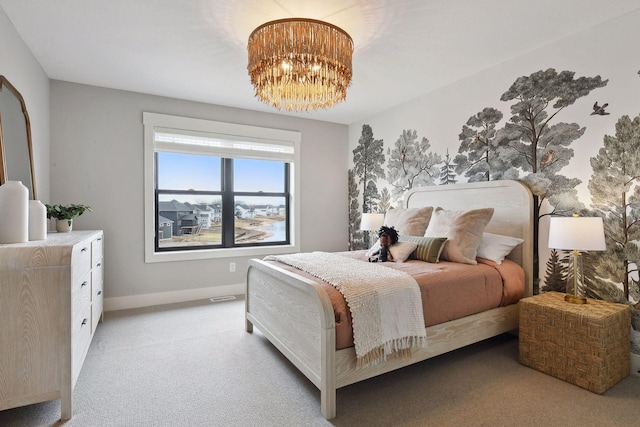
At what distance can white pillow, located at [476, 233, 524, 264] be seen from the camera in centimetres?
274

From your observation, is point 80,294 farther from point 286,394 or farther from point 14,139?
point 286,394

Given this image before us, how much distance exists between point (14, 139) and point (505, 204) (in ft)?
13.0

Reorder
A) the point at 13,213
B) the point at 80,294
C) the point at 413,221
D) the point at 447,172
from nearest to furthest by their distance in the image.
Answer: the point at 13,213
the point at 80,294
the point at 413,221
the point at 447,172

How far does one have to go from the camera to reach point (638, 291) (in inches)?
89.0

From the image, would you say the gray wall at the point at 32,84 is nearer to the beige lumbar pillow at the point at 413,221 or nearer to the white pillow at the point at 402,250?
the white pillow at the point at 402,250

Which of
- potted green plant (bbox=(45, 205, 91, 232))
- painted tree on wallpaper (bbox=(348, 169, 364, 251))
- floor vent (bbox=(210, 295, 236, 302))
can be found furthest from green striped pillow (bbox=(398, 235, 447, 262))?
potted green plant (bbox=(45, 205, 91, 232))

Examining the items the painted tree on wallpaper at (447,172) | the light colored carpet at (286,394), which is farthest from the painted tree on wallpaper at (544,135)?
the light colored carpet at (286,394)

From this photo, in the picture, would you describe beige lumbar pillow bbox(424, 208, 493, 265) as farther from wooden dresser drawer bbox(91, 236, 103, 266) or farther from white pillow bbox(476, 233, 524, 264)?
wooden dresser drawer bbox(91, 236, 103, 266)

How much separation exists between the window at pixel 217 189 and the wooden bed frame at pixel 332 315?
1530 millimetres

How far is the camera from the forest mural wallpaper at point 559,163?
2291 mm

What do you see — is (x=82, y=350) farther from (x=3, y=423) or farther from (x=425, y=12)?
(x=425, y=12)

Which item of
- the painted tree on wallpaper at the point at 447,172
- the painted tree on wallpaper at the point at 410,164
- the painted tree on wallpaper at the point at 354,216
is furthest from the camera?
the painted tree on wallpaper at the point at 354,216

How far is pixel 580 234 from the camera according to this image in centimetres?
214

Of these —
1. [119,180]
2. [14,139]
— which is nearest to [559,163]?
[14,139]
